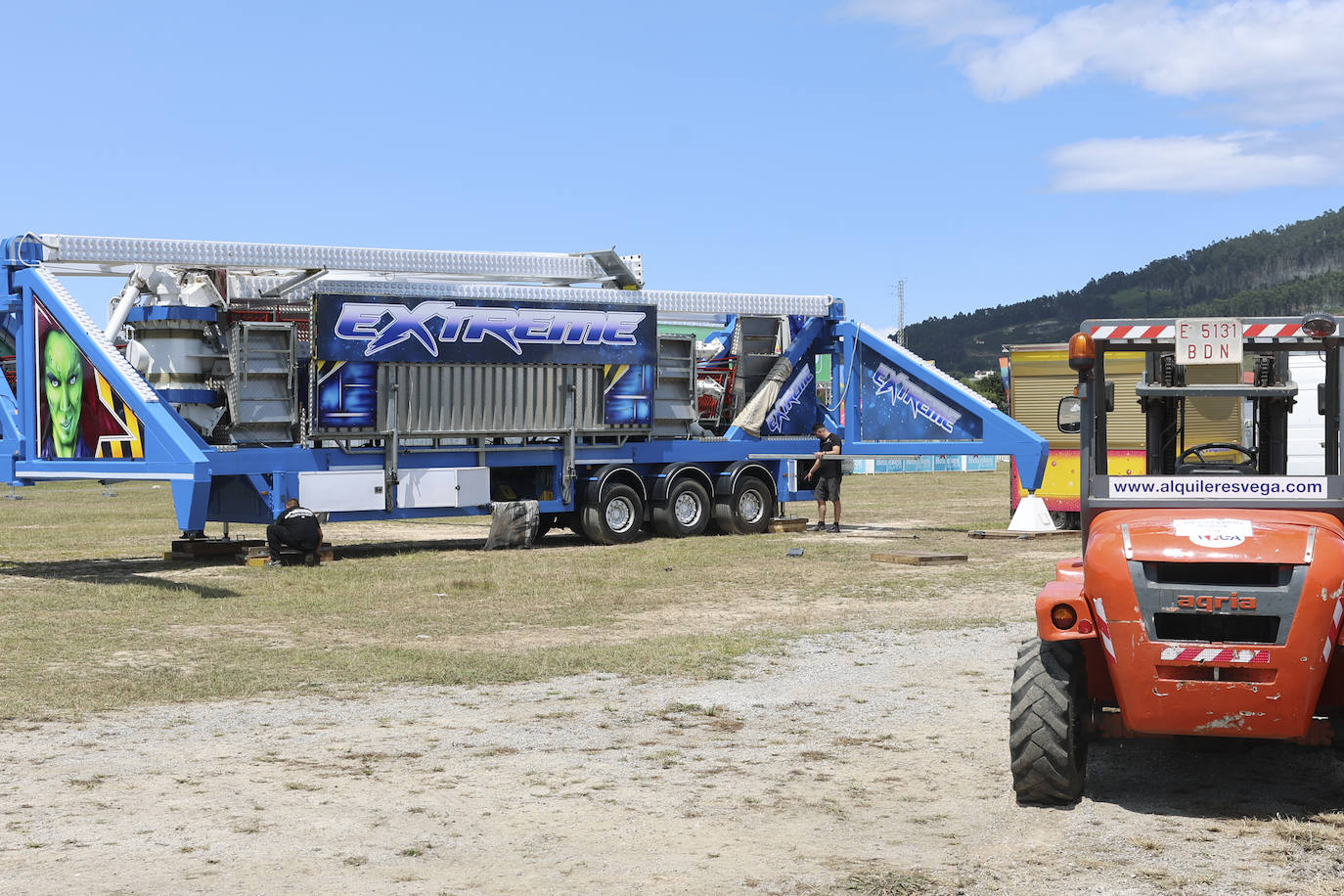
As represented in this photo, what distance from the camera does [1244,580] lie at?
6.67m

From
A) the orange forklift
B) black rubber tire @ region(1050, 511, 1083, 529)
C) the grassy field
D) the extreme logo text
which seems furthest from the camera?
black rubber tire @ region(1050, 511, 1083, 529)

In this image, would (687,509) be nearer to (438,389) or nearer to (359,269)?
(438,389)

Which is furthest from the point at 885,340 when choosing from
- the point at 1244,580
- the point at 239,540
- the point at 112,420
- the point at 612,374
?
the point at 1244,580

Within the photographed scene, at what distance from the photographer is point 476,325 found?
2122 cm

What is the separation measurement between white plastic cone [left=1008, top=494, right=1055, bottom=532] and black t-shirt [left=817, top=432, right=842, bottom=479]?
3.05m

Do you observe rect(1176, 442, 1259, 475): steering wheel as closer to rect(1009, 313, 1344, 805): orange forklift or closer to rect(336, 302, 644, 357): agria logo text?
rect(1009, 313, 1344, 805): orange forklift

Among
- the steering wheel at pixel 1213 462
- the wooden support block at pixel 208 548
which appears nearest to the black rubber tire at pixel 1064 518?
the wooden support block at pixel 208 548

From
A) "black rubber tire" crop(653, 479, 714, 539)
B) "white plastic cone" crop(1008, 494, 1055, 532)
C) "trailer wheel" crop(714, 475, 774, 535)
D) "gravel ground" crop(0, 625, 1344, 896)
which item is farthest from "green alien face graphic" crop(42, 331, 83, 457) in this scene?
"white plastic cone" crop(1008, 494, 1055, 532)

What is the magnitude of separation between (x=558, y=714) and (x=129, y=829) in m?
3.23

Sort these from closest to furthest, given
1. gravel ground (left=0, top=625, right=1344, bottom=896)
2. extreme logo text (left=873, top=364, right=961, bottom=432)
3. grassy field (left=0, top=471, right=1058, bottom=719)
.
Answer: gravel ground (left=0, top=625, right=1344, bottom=896)
grassy field (left=0, top=471, right=1058, bottom=719)
extreme logo text (left=873, top=364, right=961, bottom=432)

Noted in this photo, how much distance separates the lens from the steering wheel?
7.81 m

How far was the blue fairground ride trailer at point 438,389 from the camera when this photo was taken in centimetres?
1847

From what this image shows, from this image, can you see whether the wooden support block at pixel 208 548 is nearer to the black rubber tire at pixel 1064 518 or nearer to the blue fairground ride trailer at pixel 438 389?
the blue fairground ride trailer at pixel 438 389

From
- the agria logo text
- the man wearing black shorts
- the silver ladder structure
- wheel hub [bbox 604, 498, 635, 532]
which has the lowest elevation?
wheel hub [bbox 604, 498, 635, 532]
